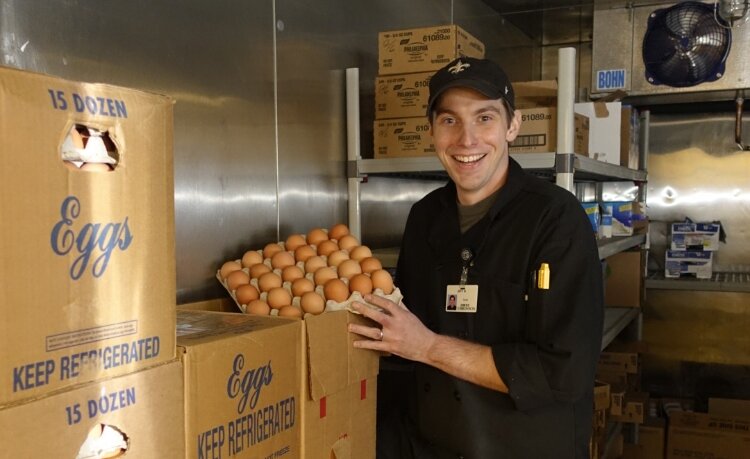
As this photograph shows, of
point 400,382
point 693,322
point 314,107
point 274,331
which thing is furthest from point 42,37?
point 693,322

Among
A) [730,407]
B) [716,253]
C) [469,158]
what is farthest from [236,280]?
[716,253]

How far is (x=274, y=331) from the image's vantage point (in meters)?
1.36

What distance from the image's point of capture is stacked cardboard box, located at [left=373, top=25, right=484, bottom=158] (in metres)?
2.55

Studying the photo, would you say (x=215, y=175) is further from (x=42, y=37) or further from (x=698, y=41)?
(x=698, y=41)

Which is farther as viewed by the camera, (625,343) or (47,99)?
(625,343)

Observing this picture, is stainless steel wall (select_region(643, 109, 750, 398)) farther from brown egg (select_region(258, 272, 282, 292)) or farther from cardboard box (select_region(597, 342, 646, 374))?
brown egg (select_region(258, 272, 282, 292))

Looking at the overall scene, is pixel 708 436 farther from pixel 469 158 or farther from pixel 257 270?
pixel 257 270

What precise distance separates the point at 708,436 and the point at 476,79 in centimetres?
298

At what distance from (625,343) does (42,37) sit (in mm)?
3735

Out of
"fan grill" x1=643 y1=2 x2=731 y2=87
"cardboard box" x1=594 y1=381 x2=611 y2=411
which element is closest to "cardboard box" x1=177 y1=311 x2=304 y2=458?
"cardboard box" x1=594 y1=381 x2=611 y2=411

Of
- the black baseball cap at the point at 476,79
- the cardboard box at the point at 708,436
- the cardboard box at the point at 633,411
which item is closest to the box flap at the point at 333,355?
A: the black baseball cap at the point at 476,79

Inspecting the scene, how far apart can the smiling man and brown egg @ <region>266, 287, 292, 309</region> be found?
0.19 metres

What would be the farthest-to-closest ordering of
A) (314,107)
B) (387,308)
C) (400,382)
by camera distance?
1. (314,107)
2. (400,382)
3. (387,308)

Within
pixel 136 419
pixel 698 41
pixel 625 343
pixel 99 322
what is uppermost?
pixel 698 41
